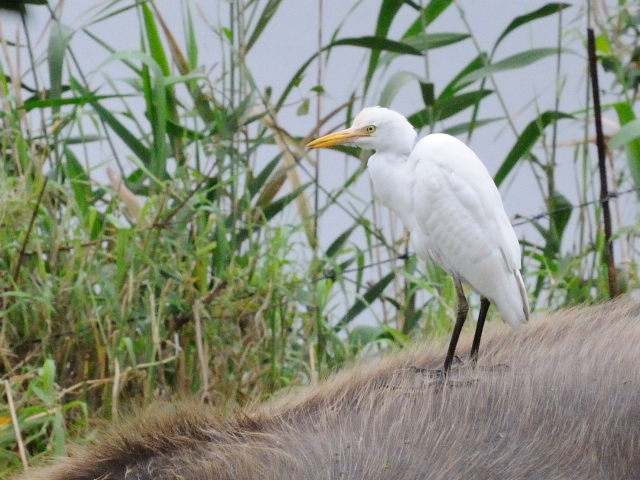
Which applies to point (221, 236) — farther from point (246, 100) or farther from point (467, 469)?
point (467, 469)

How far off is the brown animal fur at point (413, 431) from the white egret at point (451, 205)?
0.61 feet

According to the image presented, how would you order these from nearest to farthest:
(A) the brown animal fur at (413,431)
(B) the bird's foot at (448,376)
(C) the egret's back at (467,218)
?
(A) the brown animal fur at (413,431), (B) the bird's foot at (448,376), (C) the egret's back at (467,218)

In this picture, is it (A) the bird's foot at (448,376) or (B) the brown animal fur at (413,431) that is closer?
(B) the brown animal fur at (413,431)

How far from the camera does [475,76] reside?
2131 millimetres

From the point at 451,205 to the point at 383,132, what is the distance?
179mm

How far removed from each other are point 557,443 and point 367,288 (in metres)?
1.48

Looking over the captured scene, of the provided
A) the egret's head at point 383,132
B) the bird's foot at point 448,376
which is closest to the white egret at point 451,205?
the egret's head at point 383,132

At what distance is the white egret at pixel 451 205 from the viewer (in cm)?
141

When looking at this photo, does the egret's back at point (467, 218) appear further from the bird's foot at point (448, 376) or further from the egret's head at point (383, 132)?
the bird's foot at point (448, 376)

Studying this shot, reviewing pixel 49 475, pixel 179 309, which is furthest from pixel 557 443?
pixel 179 309

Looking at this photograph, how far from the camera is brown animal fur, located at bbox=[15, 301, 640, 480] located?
96 centimetres

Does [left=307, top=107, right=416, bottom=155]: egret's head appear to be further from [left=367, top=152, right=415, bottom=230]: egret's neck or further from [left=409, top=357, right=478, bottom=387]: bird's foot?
[left=409, top=357, right=478, bottom=387]: bird's foot

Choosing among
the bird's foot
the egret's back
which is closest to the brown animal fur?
the bird's foot

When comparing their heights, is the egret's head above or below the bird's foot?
above
